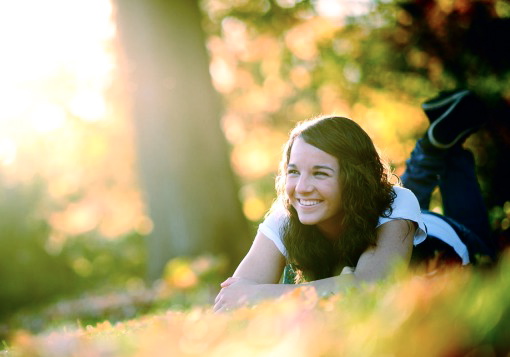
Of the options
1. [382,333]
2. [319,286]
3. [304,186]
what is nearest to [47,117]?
[304,186]

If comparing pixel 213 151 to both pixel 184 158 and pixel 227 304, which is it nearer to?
pixel 184 158

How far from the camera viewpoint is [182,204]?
8.12 meters

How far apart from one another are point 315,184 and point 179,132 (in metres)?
5.31

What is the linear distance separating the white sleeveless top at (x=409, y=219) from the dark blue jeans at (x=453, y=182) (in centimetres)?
53

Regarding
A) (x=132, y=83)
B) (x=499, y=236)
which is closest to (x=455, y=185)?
(x=499, y=236)

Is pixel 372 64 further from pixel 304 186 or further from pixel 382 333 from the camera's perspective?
pixel 382 333

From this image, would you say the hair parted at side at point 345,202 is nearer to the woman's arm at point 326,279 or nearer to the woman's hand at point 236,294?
the woman's arm at point 326,279

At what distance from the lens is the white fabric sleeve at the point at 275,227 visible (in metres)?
3.30

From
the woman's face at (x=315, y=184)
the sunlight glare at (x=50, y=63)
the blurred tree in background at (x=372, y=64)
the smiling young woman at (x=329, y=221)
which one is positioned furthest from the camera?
the sunlight glare at (x=50, y=63)

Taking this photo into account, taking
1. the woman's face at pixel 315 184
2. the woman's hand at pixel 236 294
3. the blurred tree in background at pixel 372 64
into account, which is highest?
the blurred tree in background at pixel 372 64

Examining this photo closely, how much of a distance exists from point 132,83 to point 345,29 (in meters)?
5.57

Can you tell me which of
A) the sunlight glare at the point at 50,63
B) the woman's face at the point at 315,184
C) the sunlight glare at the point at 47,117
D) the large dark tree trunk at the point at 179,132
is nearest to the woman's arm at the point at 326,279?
the woman's face at the point at 315,184

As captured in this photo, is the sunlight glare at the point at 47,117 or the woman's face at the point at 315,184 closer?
the woman's face at the point at 315,184

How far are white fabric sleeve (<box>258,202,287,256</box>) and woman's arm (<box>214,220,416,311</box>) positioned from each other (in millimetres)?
61
